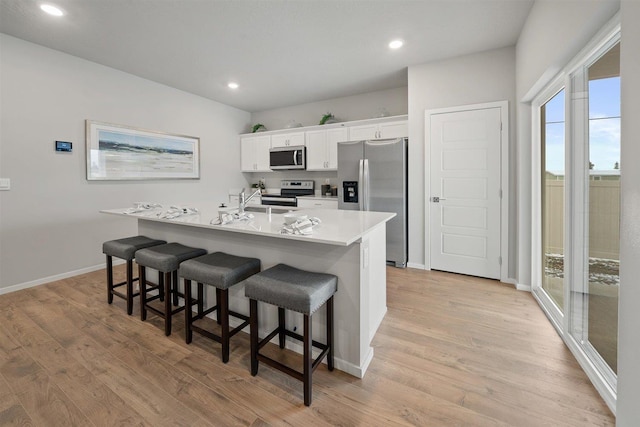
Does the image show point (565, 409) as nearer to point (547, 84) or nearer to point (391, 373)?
point (391, 373)

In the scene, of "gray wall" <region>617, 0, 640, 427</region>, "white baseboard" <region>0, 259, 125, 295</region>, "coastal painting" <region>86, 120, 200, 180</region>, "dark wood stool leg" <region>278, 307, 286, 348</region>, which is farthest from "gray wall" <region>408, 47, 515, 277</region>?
"white baseboard" <region>0, 259, 125, 295</region>

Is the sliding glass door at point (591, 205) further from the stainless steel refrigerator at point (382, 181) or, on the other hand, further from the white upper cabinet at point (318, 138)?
the white upper cabinet at point (318, 138)

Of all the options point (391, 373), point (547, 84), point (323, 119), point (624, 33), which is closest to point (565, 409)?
point (391, 373)

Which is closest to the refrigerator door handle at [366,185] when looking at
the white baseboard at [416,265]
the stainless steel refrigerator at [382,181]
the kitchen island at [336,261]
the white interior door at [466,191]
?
the stainless steel refrigerator at [382,181]

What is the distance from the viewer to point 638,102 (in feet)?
3.42

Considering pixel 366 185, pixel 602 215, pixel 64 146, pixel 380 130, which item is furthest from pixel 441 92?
pixel 64 146

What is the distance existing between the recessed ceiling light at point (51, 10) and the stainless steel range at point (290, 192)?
11.5 feet

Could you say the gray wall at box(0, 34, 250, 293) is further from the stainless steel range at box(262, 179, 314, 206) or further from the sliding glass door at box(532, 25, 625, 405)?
the sliding glass door at box(532, 25, 625, 405)

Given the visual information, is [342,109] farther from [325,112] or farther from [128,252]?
[128,252]

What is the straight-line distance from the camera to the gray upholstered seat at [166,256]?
7.00 ft

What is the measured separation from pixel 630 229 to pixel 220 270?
6.66 feet

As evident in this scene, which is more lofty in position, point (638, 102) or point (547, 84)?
point (547, 84)

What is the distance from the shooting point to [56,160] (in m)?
3.29

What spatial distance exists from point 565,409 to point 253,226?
1996mm
